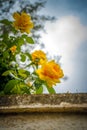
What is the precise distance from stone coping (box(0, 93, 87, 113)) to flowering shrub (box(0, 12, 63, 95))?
0.47ft

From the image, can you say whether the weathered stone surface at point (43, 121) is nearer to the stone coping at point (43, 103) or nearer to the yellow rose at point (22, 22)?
the stone coping at point (43, 103)

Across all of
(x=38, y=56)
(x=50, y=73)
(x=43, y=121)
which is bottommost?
(x=43, y=121)

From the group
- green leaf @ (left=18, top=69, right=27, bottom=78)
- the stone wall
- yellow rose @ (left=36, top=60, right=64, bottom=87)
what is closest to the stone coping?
the stone wall

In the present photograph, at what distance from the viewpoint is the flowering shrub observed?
1788 millimetres

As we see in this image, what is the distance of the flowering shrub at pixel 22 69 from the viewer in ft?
5.87

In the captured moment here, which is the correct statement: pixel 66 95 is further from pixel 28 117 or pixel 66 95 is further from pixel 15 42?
pixel 15 42

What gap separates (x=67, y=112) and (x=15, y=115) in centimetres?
28

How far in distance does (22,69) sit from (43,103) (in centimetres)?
72

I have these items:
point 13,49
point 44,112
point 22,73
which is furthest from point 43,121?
point 13,49

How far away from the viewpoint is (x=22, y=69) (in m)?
2.34

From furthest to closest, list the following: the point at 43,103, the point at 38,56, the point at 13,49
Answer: the point at 13,49 < the point at 38,56 < the point at 43,103

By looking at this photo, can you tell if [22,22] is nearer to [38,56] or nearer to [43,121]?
[38,56]

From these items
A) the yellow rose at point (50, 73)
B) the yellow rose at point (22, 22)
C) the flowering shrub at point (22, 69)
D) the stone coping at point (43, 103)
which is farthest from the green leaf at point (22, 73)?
the stone coping at point (43, 103)

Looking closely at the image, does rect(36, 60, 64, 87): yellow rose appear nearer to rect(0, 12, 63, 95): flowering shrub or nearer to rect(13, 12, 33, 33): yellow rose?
rect(0, 12, 63, 95): flowering shrub
